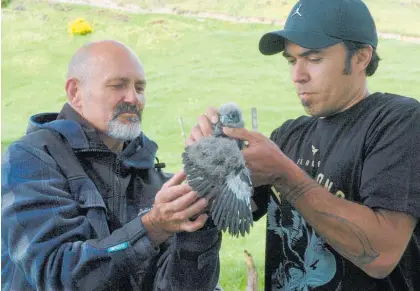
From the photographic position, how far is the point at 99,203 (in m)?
1.52

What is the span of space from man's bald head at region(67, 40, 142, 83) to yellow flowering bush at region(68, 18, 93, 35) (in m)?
3.64

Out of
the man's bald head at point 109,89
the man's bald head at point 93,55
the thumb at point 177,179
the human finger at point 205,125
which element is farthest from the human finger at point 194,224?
the man's bald head at point 93,55

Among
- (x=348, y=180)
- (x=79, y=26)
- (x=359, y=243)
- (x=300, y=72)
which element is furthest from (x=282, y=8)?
(x=359, y=243)

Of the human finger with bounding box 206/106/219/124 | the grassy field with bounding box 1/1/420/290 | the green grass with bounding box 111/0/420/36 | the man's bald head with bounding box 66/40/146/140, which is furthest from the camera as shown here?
the grassy field with bounding box 1/1/420/290

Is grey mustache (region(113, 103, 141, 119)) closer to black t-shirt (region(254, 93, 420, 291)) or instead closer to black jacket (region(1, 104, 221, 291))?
black jacket (region(1, 104, 221, 291))

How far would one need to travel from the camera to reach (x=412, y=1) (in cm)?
349

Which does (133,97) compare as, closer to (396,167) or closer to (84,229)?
(84,229)

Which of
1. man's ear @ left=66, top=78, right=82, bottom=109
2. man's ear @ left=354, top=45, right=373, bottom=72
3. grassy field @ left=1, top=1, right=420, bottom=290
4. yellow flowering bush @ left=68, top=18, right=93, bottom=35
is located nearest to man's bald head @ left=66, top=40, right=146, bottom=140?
man's ear @ left=66, top=78, right=82, bottom=109

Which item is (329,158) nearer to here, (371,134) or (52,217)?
(371,134)

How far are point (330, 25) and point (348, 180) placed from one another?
0.45m

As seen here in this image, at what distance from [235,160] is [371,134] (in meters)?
0.40

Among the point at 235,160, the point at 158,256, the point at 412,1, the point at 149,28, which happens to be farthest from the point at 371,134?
the point at 149,28

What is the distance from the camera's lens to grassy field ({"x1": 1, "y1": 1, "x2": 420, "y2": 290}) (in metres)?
4.29

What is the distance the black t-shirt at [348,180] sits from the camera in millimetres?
1355
